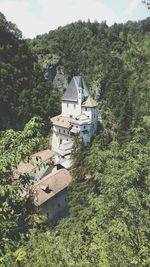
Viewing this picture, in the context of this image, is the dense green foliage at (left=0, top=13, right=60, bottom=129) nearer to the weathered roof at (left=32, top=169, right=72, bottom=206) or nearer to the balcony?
the balcony

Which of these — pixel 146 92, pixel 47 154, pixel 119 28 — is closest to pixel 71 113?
pixel 47 154

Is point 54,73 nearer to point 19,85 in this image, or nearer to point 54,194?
point 19,85

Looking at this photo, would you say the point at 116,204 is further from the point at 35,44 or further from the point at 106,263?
the point at 35,44

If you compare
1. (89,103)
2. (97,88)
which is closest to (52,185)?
(89,103)

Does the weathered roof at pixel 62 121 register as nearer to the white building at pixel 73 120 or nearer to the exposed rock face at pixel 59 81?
the white building at pixel 73 120

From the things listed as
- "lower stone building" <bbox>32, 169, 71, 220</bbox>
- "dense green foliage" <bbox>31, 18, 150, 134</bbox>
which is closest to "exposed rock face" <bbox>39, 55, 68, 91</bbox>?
"dense green foliage" <bbox>31, 18, 150, 134</bbox>

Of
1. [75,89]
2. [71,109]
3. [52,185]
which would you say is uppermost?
[75,89]

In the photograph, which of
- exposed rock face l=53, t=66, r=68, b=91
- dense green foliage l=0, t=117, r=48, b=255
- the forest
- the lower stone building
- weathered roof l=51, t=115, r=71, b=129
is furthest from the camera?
exposed rock face l=53, t=66, r=68, b=91

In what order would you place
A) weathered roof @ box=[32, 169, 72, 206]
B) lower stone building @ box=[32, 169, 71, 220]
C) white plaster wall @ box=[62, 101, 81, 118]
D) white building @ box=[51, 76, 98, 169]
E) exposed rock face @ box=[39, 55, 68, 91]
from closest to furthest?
weathered roof @ box=[32, 169, 72, 206] → lower stone building @ box=[32, 169, 71, 220] → white building @ box=[51, 76, 98, 169] → white plaster wall @ box=[62, 101, 81, 118] → exposed rock face @ box=[39, 55, 68, 91]
